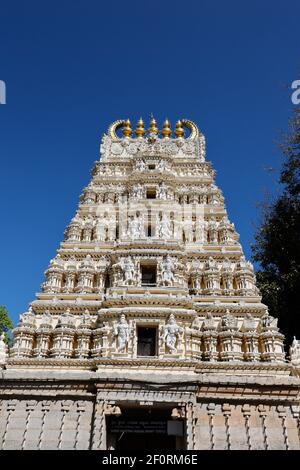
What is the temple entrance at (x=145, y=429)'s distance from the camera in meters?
14.4

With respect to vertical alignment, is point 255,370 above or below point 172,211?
below

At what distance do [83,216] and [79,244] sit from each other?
239 centimetres

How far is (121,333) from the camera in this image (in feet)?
52.0

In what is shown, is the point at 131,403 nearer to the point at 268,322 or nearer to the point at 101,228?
the point at 268,322

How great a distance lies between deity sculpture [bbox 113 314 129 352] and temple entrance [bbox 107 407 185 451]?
225 cm

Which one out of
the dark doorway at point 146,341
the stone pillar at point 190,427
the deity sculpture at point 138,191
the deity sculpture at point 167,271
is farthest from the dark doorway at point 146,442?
the deity sculpture at point 138,191

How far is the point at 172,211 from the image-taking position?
21891mm

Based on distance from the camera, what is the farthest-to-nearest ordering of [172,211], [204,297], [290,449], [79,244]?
[172,211] < [79,244] < [204,297] < [290,449]

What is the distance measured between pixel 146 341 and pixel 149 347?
281 mm

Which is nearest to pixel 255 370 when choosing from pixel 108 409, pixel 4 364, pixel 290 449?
pixel 290 449

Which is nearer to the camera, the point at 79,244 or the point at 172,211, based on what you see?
the point at 79,244

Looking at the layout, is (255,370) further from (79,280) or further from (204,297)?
(79,280)
